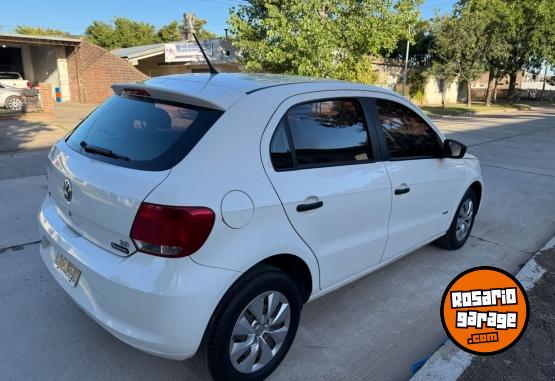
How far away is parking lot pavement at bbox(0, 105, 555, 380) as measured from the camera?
261cm

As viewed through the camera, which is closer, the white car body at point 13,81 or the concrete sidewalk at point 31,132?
the concrete sidewalk at point 31,132

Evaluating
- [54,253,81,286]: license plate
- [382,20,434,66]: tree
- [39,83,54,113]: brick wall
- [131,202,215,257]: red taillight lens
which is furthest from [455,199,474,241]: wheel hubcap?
[382,20,434,66]: tree

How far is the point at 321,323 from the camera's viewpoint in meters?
3.16

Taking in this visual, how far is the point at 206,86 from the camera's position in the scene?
101 inches

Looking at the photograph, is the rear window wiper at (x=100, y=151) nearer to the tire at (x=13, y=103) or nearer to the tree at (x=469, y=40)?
the tire at (x=13, y=103)

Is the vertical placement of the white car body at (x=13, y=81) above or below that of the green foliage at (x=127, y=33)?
below

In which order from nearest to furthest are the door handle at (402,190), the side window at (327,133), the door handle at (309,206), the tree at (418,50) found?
1. the door handle at (309,206)
2. the side window at (327,133)
3. the door handle at (402,190)
4. the tree at (418,50)

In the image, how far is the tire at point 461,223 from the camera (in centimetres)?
434

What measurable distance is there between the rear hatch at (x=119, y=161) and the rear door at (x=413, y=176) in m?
1.52

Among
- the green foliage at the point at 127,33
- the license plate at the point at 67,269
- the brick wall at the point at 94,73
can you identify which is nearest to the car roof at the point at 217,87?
the license plate at the point at 67,269

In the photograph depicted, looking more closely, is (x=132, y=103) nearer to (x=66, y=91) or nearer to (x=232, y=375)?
(x=232, y=375)

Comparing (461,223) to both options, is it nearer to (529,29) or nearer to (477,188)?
(477,188)

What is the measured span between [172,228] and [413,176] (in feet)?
6.80

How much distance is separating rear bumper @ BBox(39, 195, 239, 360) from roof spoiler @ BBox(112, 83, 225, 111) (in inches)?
34.1
